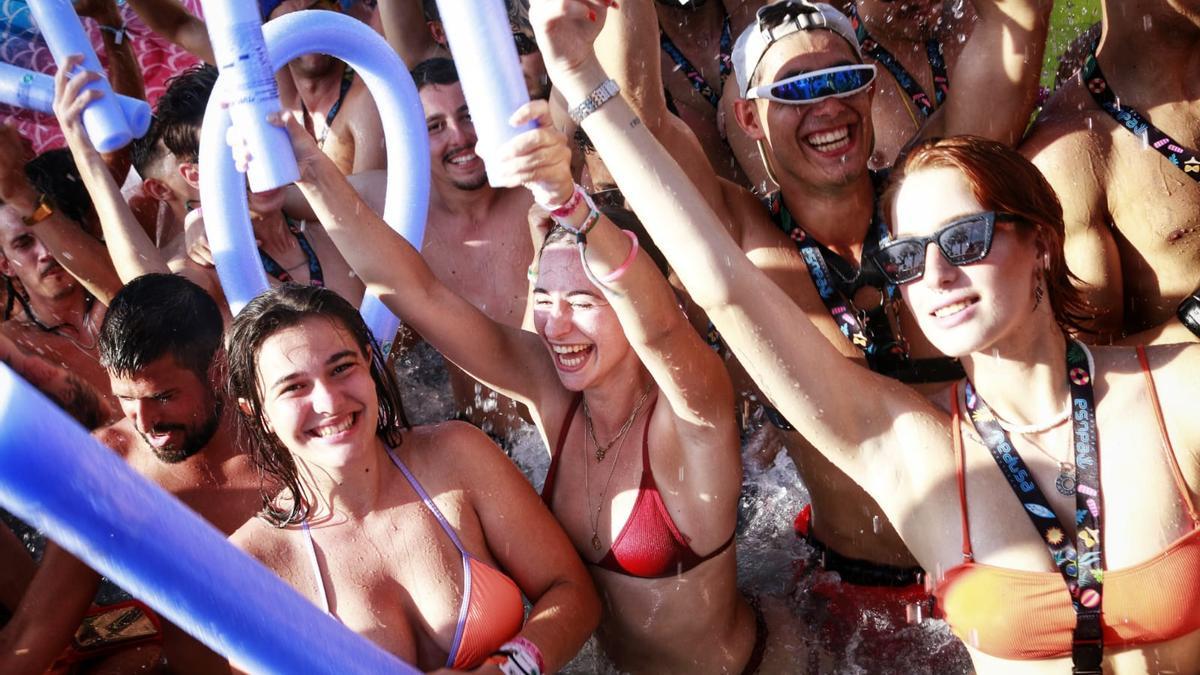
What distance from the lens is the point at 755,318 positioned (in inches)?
100.0

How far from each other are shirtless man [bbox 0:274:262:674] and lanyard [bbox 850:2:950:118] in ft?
8.77

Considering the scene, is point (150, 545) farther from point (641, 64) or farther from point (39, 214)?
point (39, 214)

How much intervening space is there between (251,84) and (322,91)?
2.99 metres

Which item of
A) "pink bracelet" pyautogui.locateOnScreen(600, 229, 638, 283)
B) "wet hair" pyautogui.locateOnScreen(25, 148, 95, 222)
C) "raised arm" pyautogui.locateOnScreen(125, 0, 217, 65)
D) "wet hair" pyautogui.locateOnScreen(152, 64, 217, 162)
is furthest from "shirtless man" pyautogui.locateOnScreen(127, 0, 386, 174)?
"pink bracelet" pyautogui.locateOnScreen(600, 229, 638, 283)

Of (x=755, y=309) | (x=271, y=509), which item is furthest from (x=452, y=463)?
(x=755, y=309)

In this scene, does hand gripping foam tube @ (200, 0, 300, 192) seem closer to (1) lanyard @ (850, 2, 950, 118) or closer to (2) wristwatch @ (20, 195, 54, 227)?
(2) wristwatch @ (20, 195, 54, 227)

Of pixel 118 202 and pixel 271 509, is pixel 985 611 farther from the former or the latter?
pixel 118 202

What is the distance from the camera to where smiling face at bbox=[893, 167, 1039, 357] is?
2.47 meters

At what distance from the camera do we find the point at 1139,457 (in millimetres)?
2473

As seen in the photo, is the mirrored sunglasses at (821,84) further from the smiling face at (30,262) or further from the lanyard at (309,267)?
the smiling face at (30,262)

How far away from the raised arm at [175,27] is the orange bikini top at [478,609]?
3657 millimetres

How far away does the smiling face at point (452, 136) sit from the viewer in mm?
4586

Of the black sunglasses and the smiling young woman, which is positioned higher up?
the black sunglasses

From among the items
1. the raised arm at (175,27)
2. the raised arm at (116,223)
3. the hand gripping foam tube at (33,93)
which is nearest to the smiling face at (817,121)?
the hand gripping foam tube at (33,93)
